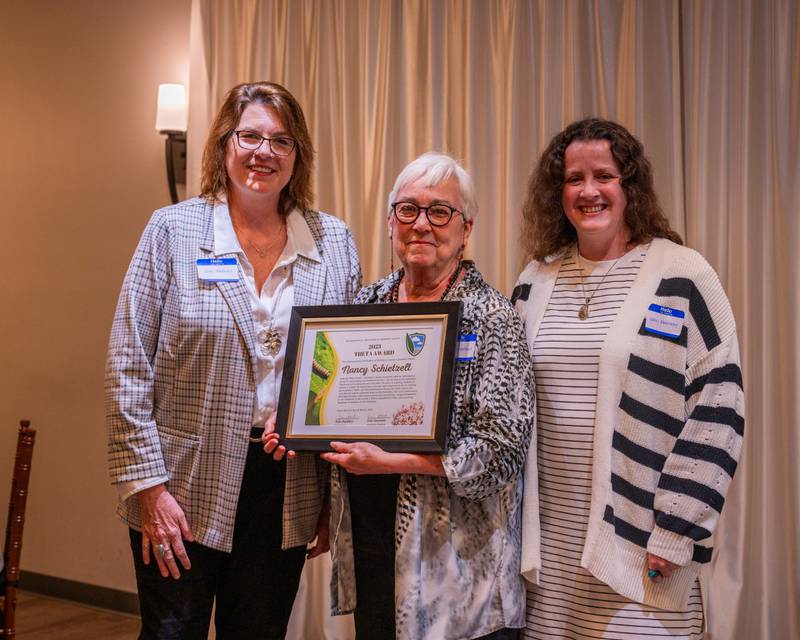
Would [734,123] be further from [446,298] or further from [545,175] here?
[446,298]

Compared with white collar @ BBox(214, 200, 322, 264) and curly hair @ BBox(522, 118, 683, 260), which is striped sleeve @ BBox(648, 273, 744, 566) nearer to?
curly hair @ BBox(522, 118, 683, 260)

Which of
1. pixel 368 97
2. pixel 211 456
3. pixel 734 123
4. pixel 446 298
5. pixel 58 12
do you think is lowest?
pixel 211 456

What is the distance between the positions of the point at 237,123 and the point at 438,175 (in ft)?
1.78

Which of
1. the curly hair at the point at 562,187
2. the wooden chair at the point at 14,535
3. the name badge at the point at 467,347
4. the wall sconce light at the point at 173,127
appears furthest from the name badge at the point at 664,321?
the wall sconce light at the point at 173,127

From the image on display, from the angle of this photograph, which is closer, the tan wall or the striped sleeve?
the striped sleeve

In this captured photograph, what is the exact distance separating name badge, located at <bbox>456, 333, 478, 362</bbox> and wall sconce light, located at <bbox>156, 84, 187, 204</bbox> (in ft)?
7.85

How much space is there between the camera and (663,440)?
1.97 metres

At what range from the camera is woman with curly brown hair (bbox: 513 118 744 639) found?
6.32ft

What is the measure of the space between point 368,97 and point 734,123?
4.51 feet

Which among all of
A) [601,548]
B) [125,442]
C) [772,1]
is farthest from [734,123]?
[125,442]

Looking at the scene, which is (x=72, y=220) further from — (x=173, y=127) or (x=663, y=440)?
(x=663, y=440)

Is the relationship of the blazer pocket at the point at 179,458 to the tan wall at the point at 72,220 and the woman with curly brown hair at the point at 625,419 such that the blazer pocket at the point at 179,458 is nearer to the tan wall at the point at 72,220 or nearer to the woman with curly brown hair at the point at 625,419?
the woman with curly brown hair at the point at 625,419

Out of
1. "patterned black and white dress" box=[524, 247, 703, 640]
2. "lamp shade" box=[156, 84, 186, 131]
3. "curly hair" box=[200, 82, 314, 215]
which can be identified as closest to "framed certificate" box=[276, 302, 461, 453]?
"patterned black and white dress" box=[524, 247, 703, 640]

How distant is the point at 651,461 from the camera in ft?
6.44
